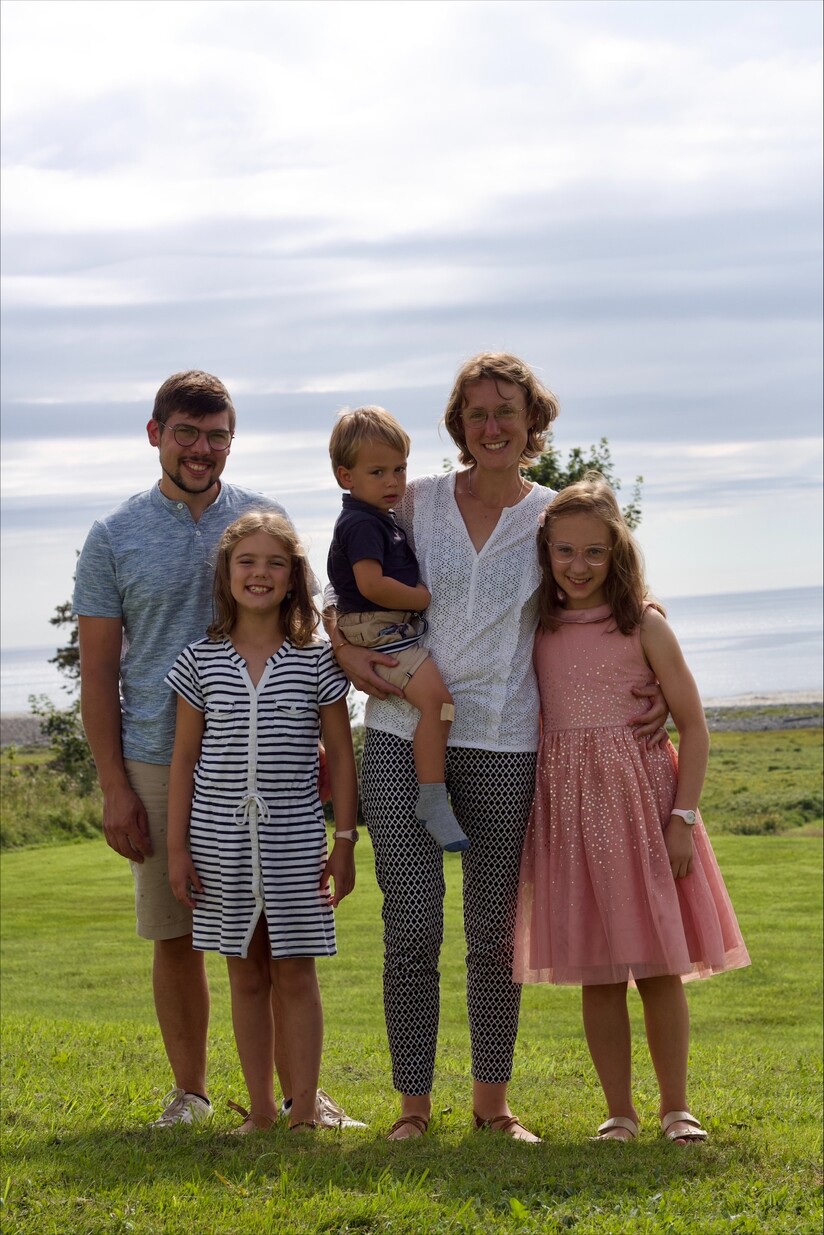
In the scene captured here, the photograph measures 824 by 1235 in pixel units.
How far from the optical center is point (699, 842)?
14.8 feet

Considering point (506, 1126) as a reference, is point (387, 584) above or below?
above

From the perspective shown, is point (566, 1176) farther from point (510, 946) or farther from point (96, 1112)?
point (96, 1112)

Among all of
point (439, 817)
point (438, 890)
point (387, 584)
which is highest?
point (387, 584)

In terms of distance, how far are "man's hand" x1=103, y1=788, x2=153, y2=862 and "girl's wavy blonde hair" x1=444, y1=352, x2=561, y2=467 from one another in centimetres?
161

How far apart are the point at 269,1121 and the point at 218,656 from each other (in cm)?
154

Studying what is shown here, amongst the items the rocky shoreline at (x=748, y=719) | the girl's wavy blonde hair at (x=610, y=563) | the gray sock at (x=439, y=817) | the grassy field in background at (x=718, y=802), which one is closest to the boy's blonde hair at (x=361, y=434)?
the girl's wavy blonde hair at (x=610, y=563)

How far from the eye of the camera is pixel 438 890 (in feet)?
14.1

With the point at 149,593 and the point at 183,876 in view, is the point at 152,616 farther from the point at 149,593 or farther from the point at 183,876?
the point at 183,876

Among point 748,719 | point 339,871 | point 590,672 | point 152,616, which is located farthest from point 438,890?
point 748,719

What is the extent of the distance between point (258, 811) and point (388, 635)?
2.26 feet

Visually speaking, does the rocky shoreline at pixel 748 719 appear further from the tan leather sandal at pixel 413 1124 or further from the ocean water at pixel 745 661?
the tan leather sandal at pixel 413 1124

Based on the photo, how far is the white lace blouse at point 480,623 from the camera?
422cm

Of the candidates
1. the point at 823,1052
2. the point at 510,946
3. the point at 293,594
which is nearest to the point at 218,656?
the point at 293,594

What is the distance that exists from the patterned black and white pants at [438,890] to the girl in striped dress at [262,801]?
0.45ft
